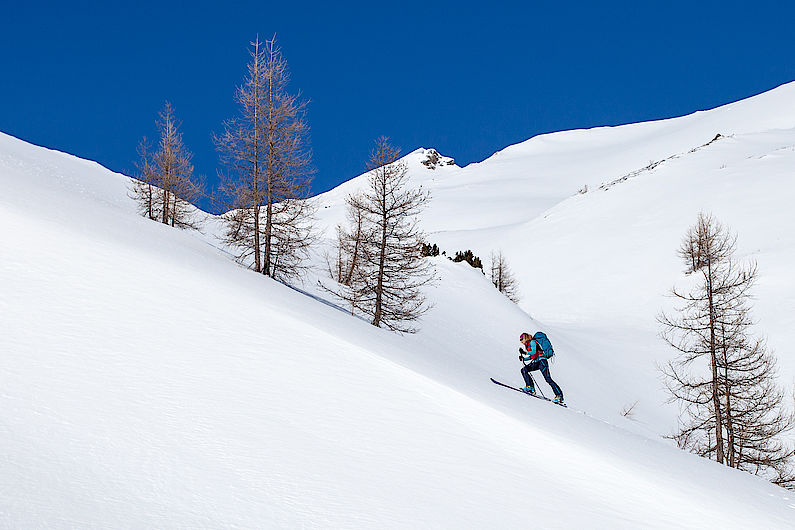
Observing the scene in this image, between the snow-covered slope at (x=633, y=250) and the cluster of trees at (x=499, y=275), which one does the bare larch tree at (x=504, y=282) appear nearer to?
the cluster of trees at (x=499, y=275)

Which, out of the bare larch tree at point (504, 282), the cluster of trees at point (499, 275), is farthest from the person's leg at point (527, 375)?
the bare larch tree at point (504, 282)

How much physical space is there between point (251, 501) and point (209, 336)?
4.11 meters

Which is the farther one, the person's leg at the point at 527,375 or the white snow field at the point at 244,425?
the person's leg at the point at 527,375

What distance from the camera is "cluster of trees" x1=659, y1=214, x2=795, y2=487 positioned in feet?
66.8

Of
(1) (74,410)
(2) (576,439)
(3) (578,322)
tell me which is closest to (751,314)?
(3) (578,322)

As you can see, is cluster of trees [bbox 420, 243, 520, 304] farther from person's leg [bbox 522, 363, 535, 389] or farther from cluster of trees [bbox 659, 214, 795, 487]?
person's leg [bbox 522, 363, 535, 389]

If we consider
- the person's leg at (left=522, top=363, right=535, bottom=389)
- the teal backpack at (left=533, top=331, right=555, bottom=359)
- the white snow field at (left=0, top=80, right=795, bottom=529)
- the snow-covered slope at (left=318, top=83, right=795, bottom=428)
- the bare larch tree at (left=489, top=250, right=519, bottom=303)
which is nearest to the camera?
the white snow field at (left=0, top=80, right=795, bottom=529)

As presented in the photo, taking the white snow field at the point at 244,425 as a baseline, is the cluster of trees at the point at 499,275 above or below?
above

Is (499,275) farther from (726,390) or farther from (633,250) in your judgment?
(726,390)

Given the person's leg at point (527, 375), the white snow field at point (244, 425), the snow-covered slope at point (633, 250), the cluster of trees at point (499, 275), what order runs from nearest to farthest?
the white snow field at point (244, 425) → the person's leg at point (527, 375) → the snow-covered slope at point (633, 250) → the cluster of trees at point (499, 275)

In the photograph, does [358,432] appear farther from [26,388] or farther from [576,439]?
[576,439]

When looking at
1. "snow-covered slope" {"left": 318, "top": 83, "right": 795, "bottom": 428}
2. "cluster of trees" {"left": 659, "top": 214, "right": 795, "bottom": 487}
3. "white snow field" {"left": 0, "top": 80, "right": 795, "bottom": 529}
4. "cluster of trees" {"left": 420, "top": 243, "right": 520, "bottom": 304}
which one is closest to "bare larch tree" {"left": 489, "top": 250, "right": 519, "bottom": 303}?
"cluster of trees" {"left": 420, "top": 243, "right": 520, "bottom": 304}

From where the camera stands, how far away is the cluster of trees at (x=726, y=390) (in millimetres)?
20359

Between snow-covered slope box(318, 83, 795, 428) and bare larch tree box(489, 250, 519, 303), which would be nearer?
snow-covered slope box(318, 83, 795, 428)
